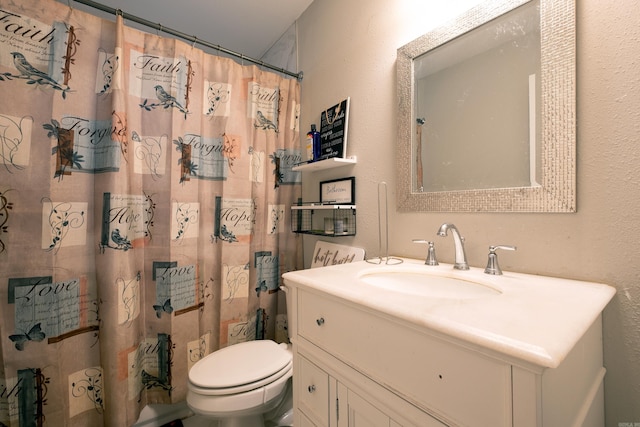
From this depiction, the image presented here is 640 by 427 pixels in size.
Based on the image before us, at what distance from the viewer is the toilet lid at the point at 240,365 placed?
3.42 ft

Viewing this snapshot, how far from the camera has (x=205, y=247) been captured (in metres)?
1.46

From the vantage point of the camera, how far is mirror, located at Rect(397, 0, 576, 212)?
0.73 metres

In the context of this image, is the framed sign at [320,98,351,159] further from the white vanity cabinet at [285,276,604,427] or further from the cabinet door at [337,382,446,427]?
the cabinet door at [337,382,446,427]

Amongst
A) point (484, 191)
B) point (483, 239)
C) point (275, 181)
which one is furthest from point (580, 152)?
point (275, 181)

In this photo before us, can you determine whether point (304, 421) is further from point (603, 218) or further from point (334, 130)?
point (334, 130)

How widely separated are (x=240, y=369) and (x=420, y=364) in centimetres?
87

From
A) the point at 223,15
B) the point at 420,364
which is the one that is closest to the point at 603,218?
the point at 420,364

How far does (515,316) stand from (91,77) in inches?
68.9

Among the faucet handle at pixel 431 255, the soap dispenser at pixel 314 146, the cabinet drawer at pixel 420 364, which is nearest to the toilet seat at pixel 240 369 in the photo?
the cabinet drawer at pixel 420 364

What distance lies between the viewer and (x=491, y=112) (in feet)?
2.89

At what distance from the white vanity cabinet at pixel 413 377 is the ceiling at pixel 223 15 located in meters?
1.81

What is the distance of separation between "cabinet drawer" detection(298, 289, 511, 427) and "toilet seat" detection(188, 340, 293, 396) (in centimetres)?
49

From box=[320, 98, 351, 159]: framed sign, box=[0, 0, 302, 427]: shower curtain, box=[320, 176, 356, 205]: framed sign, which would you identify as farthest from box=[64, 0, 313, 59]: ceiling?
box=[320, 176, 356, 205]: framed sign

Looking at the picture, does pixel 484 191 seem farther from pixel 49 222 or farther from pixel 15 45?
pixel 15 45
